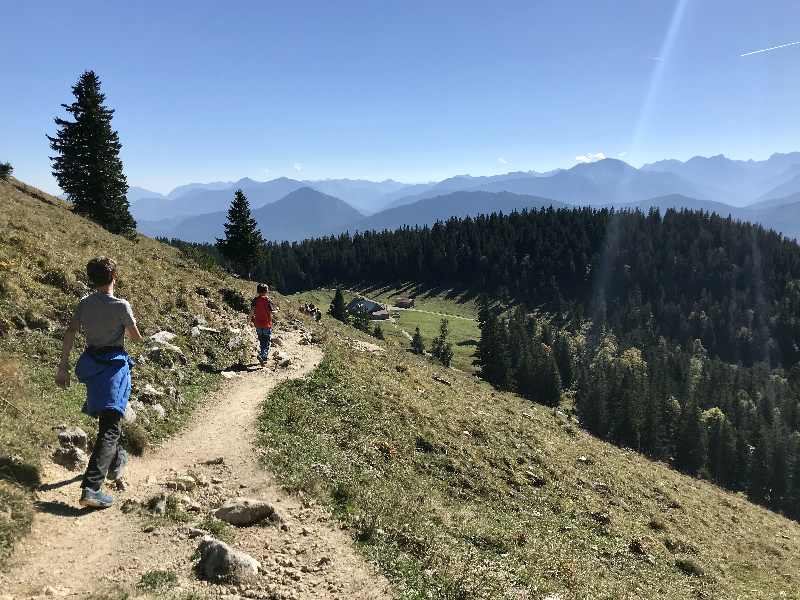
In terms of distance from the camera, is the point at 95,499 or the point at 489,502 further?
the point at 489,502

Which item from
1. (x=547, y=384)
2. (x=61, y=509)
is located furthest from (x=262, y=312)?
(x=547, y=384)

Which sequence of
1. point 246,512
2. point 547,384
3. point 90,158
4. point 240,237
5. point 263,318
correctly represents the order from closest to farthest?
1. point 246,512
2. point 263,318
3. point 90,158
4. point 240,237
5. point 547,384

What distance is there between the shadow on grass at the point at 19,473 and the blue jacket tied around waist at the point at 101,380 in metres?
1.66

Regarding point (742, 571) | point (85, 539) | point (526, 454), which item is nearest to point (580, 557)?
point (526, 454)

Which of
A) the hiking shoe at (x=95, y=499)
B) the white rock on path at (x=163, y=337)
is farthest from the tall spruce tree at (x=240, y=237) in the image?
the hiking shoe at (x=95, y=499)

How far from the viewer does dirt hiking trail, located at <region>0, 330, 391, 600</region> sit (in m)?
7.52

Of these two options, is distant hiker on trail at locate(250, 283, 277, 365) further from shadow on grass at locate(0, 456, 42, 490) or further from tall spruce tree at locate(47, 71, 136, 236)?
tall spruce tree at locate(47, 71, 136, 236)

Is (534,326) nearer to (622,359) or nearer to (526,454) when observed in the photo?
(622,359)

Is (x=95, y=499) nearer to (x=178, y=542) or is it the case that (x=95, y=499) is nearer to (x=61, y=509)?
(x=61, y=509)

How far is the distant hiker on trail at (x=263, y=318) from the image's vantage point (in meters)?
21.8

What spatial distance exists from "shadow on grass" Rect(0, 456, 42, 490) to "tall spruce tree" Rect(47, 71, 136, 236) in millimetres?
50653

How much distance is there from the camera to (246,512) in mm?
10195

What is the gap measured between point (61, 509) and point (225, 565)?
134 inches

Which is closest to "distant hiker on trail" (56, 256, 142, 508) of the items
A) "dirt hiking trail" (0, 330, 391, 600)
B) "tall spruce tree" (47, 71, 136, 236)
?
"dirt hiking trail" (0, 330, 391, 600)
